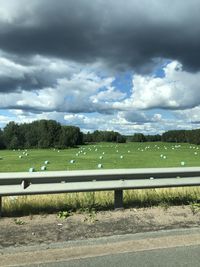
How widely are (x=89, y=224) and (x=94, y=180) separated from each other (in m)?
1.08

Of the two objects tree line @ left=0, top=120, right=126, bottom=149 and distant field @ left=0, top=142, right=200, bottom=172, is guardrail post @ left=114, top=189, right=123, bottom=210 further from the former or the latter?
tree line @ left=0, top=120, right=126, bottom=149

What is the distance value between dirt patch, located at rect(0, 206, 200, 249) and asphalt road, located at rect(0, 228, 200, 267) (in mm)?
335

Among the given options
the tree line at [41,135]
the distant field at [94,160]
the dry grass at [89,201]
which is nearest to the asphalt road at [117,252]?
the dry grass at [89,201]

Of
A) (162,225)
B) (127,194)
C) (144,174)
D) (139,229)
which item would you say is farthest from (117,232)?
(127,194)

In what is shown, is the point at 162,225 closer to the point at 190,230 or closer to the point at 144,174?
the point at 190,230

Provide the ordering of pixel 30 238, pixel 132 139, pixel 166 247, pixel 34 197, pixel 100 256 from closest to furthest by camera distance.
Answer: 1. pixel 100 256
2. pixel 166 247
3. pixel 30 238
4. pixel 34 197
5. pixel 132 139

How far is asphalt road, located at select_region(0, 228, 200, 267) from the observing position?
230 inches

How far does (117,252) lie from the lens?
627cm

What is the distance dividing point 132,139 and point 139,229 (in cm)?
18835

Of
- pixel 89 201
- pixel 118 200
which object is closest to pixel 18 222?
pixel 89 201

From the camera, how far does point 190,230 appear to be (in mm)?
7359

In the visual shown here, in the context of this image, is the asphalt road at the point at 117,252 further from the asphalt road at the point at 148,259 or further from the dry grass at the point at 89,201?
the dry grass at the point at 89,201

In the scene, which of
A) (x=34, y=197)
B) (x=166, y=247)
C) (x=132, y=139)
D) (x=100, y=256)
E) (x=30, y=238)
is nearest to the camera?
(x=100, y=256)

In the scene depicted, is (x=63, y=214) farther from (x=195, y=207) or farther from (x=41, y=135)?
(x=41, y=135)
